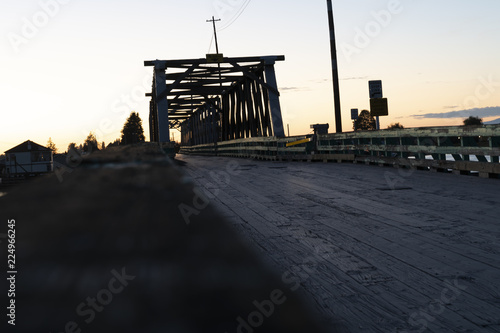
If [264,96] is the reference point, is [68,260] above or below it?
below

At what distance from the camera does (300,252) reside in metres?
4.38

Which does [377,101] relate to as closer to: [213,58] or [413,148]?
[413,148]

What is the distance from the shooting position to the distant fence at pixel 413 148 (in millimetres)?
10062

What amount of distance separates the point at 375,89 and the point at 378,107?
635mm

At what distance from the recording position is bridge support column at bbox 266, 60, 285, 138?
2725 centimetres

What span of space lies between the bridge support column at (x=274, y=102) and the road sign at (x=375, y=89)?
922 centimetres

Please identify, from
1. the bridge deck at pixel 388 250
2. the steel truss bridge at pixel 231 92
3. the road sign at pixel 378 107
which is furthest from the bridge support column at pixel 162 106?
the bridge deck at pixel 388 250

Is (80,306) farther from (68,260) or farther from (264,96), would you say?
(264,96)

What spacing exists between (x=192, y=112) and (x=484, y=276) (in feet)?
218

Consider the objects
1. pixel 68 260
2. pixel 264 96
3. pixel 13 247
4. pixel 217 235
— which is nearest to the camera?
pixel 68 260

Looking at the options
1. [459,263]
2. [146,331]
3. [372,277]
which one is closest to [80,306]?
[146,331]

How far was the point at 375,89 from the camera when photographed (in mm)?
17062

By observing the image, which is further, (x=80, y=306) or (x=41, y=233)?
(x=41, y=233)

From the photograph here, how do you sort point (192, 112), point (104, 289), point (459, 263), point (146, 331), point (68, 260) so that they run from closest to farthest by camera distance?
1. point (146, 331)
2. point (104, 289)
3. point (459, 263)
4. point (68, 260)
5. point (192, 112)
